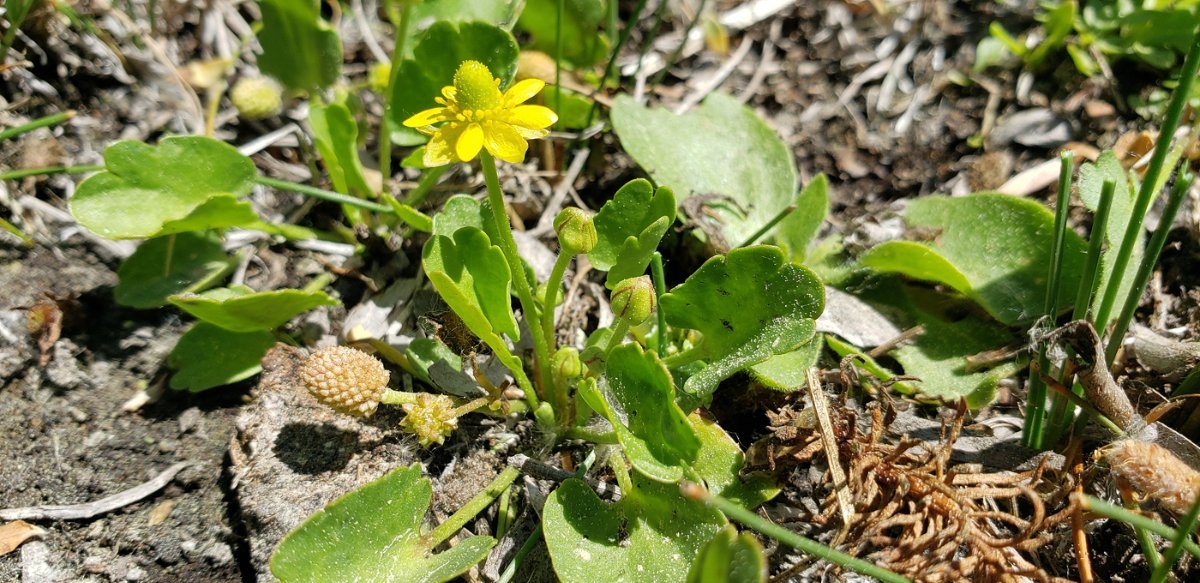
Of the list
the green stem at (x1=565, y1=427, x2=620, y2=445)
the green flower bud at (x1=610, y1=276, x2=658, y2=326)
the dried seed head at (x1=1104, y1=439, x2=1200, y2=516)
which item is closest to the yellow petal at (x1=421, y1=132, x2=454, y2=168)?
the green flower bud at (x1=610, y1=276, x2=658, y2=326)

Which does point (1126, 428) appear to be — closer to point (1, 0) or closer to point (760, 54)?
point (760, 54)

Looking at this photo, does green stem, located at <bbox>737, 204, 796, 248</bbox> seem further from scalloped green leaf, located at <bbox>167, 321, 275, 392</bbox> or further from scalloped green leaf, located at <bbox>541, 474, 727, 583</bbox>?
scalloped green leaf, located at <bbox>167, 321, 275, 392</bbox>

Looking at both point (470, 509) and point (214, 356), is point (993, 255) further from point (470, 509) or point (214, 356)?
point (214, 356)

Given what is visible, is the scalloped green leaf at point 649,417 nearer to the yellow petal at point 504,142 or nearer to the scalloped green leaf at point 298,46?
the yellow petal at point 504,142

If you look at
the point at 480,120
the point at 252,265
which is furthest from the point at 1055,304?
the point at 252,265

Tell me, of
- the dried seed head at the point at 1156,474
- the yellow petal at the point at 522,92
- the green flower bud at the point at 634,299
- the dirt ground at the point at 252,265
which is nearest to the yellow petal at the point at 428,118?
the yellow petal at the point at 522,92

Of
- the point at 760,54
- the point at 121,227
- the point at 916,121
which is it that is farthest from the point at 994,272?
the point at 121,227
